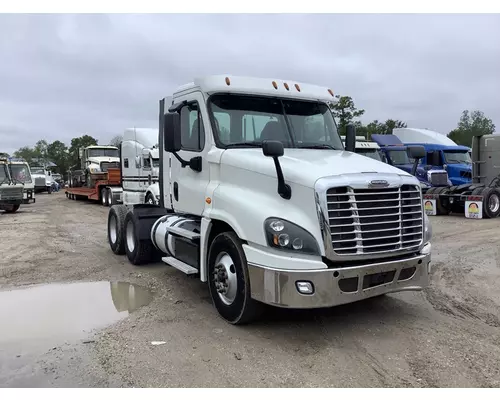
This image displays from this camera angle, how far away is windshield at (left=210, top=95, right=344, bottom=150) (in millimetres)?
5578

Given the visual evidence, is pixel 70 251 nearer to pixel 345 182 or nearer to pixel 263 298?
pixel 263 298

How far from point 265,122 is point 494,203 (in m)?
12.4

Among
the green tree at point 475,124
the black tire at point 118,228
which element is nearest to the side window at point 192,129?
the black tire at point 118,228

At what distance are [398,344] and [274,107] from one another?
10.4 ft

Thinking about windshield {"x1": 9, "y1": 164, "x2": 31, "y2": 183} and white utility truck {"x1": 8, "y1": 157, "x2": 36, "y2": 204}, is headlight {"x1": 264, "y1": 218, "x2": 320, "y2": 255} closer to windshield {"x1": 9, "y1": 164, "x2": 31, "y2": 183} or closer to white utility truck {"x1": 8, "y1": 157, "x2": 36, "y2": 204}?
white utility truck {"x1": 8, "y1": 157, "x2": 36, "y2": 204}

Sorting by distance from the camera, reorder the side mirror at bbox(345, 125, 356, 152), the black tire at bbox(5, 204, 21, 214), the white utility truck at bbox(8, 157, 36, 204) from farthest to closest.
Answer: the white utility truck at bbox(8, 157, 36, 204)
the black tire at bbox(5, 204, 21, 214)
the side mirror at bbox(345, 125, 356, 152)

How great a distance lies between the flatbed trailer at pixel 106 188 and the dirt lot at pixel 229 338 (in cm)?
1493

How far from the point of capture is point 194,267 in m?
5.74

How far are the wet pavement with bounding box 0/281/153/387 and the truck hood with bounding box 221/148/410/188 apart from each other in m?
2.39

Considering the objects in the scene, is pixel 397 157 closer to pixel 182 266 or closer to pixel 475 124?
pixel 182 266

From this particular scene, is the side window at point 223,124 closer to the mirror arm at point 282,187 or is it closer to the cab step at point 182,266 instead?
the mirror arm at point 282,187

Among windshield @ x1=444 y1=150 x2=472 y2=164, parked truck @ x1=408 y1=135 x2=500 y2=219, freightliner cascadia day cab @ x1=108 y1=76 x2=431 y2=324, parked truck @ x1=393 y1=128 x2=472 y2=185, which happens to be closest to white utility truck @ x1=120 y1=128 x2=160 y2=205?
freightliner cascadia day cab @ x1=108 y1=76 x2=431 y2=324

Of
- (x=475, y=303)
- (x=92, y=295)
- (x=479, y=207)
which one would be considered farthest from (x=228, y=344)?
(x=479, y=207)

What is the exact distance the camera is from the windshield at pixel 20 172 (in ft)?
72.2
